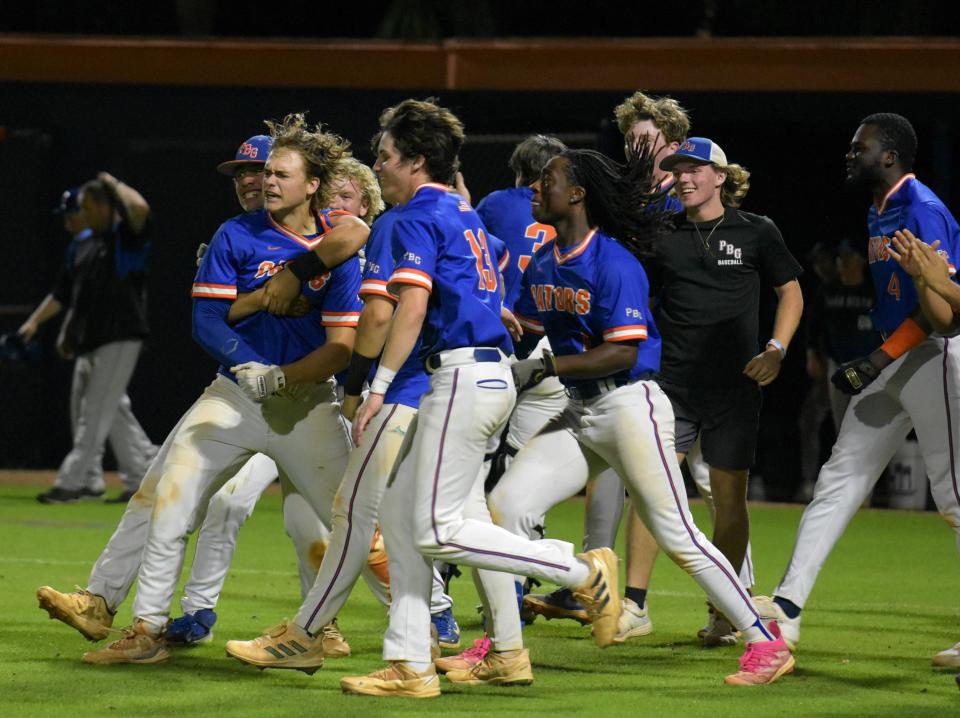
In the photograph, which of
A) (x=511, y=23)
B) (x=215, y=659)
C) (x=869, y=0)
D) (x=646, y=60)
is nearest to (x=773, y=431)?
(x=646, y=60)

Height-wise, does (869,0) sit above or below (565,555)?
above

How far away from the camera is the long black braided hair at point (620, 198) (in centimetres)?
601

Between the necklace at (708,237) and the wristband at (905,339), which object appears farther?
the necklace at (708,237)

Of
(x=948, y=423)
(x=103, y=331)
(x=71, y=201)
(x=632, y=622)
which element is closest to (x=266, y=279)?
(x=632, y=622)

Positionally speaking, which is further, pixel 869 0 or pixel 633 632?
pixel 869 0

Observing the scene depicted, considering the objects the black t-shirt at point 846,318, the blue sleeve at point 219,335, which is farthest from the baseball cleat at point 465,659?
the black t-shirt at point 846,318

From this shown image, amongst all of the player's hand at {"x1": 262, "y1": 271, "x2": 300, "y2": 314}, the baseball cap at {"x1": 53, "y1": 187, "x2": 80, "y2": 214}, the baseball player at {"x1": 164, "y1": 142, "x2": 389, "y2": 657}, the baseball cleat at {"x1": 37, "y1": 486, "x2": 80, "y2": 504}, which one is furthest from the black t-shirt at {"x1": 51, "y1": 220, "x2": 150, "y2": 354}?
the player's hand at {"x1": 262, "y1": 271, "x2": 300, "y2": 314}

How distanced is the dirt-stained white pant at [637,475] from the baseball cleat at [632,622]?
990 mm

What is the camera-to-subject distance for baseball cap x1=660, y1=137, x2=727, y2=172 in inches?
266

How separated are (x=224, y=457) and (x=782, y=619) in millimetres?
2305

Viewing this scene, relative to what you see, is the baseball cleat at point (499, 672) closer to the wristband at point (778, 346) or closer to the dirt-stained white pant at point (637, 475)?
the dirt-stained white pant at point (637, 475)

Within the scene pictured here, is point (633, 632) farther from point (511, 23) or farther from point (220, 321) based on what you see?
point (511, 23)

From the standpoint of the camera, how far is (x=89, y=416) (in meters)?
12.0

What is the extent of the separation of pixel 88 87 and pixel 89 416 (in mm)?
3355
